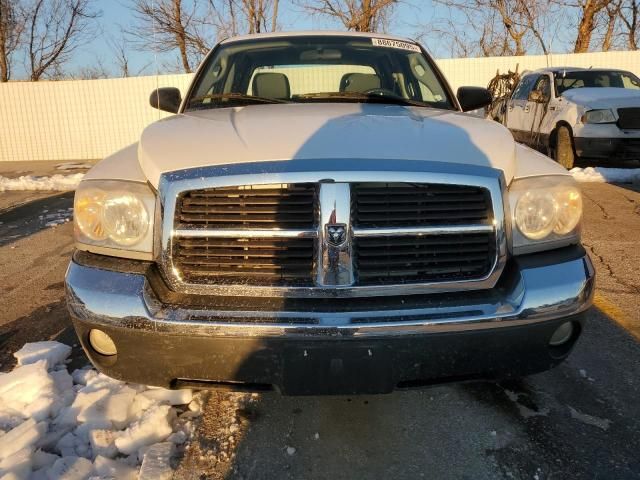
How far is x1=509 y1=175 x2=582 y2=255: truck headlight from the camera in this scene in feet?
7.11

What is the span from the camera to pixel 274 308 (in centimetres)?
198

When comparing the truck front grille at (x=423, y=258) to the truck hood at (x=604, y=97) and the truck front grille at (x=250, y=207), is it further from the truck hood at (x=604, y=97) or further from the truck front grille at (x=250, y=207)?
the truck hood at (x=604, y=97)

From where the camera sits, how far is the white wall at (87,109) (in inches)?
600

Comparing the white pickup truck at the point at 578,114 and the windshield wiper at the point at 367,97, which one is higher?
the windshield wiper at the point at 367,97

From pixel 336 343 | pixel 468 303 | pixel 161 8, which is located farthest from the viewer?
pixel 161 8

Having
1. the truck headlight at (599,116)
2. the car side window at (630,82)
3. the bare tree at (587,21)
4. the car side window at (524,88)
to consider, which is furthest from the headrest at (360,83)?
the bare tree at (587,21)

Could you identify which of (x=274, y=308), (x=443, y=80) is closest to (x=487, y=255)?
(x=274, y=308)

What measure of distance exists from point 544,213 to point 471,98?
172 centimetres

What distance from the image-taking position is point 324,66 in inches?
158

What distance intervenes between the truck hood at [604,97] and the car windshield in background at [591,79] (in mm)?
635

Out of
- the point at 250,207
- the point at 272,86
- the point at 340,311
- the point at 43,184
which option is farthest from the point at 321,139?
the point at 43,184

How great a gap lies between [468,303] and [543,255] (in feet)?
1.41

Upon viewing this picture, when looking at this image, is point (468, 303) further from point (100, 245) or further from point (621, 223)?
point (621, 223)

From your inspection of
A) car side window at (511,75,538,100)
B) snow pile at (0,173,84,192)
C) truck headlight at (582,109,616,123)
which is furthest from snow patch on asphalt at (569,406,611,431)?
car side window at (511,75,538,100)
